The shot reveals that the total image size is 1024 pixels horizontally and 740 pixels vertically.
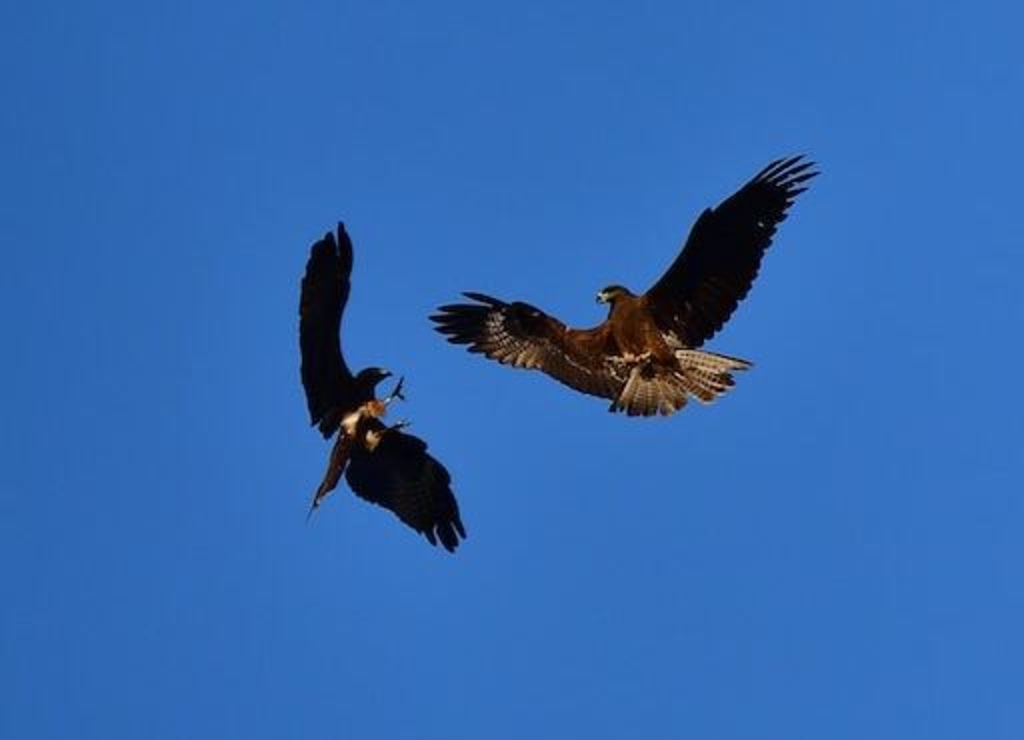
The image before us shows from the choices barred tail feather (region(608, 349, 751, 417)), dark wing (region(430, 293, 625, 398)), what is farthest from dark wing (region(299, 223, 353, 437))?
barred tail feather (region(608, 349, 751, 417))

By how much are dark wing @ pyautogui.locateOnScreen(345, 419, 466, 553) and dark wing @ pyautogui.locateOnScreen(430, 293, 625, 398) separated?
1.16 meters

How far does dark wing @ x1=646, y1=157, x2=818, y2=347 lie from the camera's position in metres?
13.9

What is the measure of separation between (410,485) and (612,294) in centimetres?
214

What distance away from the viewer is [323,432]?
1387 centimetres

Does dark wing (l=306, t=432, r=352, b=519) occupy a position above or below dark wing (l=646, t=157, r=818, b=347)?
below

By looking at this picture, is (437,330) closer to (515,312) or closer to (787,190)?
(515,312)

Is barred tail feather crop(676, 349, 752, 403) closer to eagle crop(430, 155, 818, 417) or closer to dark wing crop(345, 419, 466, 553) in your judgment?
eagle crop(430, 155, 818, 417)

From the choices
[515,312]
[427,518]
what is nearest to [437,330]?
[515,312]

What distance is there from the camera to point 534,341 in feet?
47.5

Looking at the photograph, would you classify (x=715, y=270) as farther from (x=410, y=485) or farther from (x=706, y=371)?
(x=410, y=485)

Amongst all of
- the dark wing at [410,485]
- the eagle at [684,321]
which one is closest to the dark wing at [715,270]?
the eagle at [684,321]

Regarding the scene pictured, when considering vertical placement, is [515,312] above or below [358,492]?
above

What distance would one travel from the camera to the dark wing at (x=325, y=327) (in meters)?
13.7

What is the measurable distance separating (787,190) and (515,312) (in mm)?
2329
